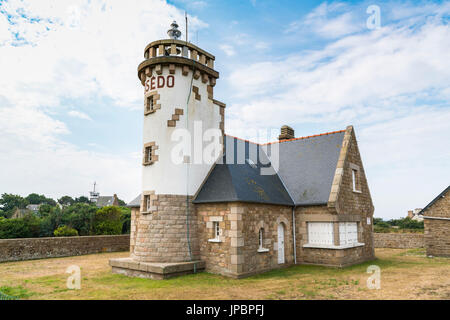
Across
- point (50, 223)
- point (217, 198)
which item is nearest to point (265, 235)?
point (217, 198)

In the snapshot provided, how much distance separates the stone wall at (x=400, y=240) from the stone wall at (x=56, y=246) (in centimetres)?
1935

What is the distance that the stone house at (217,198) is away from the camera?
40.4ft

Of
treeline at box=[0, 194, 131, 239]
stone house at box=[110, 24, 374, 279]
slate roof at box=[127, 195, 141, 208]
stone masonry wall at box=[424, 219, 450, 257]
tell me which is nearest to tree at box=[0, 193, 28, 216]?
treeline at box=[0, 194, 131, 239]

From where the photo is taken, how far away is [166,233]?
12.5m

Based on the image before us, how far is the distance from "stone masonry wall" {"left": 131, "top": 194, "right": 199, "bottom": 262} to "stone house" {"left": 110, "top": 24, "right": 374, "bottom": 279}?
39 millimetres

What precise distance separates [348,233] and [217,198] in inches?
270

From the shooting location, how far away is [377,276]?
38.4 feet

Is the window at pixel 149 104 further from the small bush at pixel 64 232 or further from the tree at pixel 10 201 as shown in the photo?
the tree at pixel 10 201

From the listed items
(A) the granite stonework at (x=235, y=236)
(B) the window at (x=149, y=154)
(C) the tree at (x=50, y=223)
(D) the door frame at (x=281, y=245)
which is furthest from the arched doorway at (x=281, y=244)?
(C) the tree at (x=50, y=223)

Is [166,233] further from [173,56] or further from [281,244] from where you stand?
[173,56]

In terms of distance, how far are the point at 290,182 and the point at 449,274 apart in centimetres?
738

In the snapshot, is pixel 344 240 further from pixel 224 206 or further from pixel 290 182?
pixel 224 206

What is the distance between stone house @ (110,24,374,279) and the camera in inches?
485
